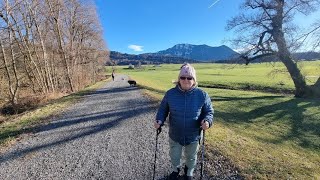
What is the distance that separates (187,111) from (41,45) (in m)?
23.5

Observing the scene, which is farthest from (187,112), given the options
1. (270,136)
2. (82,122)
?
(270,136)

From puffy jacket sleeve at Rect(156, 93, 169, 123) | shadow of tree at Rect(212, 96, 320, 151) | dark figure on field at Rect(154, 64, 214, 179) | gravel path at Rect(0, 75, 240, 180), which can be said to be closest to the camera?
dark figure on field at Rect(154, 64, 214, 179)

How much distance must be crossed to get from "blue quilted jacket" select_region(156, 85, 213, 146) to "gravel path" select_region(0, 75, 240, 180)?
1306 mm

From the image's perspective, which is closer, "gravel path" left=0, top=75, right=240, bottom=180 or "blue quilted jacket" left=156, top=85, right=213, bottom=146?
"blue quilted jacket" left=156, top=85, right=213, bottom=146

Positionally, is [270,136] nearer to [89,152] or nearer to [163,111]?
[89,152]

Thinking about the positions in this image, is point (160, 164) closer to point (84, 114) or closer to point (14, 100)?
point (84, 114)

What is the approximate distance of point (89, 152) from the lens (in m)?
7.17

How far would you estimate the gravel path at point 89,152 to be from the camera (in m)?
5.85

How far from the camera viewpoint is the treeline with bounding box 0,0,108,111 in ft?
65.8

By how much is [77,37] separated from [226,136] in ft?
112

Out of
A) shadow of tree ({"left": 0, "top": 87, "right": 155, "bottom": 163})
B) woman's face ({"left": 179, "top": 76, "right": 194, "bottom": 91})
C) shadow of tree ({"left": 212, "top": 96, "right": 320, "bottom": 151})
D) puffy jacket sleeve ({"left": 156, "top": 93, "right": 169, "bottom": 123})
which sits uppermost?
woman's face ({"left": 179, "top": 76, "right": 194, "bottom": 91})

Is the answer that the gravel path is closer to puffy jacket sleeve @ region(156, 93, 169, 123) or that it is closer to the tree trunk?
puffy jacket sleeve @ region(156, 93, 169, 123)

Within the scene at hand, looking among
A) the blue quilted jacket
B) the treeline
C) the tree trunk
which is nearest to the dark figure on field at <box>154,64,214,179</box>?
the blue quilted jacket

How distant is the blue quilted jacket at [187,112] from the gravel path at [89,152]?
1.31 meters
